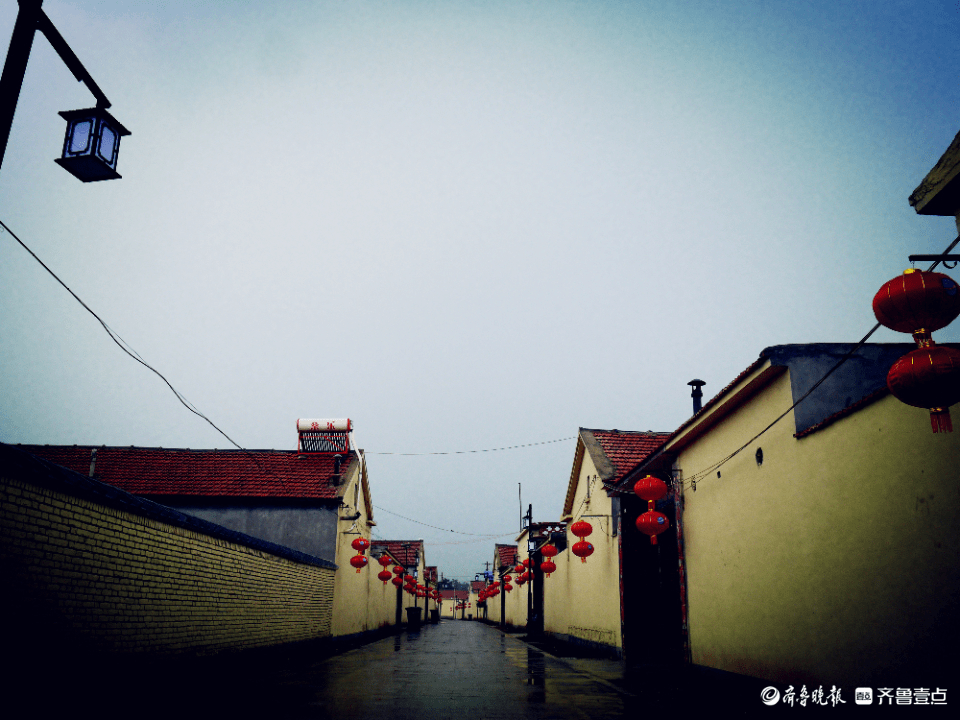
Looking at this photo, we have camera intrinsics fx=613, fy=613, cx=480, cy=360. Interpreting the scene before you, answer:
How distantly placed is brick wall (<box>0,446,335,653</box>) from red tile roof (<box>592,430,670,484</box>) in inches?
463

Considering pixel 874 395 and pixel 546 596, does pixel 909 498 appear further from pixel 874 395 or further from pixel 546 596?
pixel 546 596

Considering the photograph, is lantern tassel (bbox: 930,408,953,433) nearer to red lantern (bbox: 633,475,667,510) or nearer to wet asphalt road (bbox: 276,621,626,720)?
wet asphalt road (bbox: 276,621,626,720)

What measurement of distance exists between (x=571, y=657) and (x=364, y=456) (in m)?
12.7

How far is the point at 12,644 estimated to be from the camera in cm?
583

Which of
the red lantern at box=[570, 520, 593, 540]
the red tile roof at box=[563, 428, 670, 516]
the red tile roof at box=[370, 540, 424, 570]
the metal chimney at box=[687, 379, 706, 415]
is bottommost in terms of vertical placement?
the red tile roof at box=[370, 540, 424, 570]

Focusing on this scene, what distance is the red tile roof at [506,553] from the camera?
50347mm

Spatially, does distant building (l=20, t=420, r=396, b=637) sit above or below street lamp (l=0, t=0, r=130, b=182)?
below

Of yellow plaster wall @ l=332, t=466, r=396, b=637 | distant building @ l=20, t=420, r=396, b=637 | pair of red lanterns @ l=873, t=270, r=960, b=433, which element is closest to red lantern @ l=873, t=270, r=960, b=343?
pair of red lanterns @ l=873, t=270, r=960, b=433

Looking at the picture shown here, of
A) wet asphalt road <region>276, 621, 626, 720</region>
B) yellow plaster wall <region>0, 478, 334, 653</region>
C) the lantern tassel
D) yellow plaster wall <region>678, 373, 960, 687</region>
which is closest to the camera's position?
the lantern tassel

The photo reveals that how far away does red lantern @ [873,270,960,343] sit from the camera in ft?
15.6

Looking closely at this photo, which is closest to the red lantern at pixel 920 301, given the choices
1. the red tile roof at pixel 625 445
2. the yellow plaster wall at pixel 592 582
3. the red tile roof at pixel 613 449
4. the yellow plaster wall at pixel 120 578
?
the yellow plaster wall at pixel 120 578

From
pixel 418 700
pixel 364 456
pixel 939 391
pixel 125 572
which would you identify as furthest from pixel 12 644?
pixel 364 456

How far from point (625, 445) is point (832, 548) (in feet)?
44.2

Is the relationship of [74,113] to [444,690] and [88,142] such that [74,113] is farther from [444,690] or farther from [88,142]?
[444,690]
